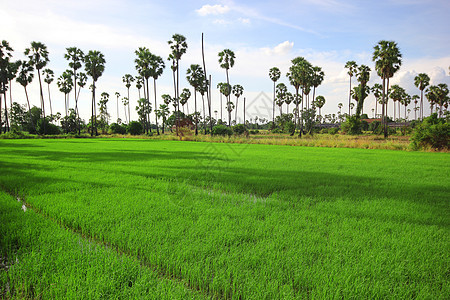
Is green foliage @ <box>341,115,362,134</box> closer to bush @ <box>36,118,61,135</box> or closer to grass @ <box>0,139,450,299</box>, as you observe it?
grass @ <box>0,139,450,299</box>

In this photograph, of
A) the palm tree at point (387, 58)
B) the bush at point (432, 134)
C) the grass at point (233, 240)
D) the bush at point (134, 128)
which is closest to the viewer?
the grass at point (233, 240)

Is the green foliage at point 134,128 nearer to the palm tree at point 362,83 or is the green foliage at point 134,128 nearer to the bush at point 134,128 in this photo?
the bush at point 134,128

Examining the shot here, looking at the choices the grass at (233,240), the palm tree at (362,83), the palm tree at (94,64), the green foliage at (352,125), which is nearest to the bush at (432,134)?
the grass at (233,240)

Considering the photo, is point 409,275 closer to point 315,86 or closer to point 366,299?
point 366,299

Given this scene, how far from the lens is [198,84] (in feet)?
180

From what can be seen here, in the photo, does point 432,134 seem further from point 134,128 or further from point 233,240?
point 134,128

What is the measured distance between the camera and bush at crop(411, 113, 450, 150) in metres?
19.1

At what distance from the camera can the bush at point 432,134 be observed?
62.7ft

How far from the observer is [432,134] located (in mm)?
19734

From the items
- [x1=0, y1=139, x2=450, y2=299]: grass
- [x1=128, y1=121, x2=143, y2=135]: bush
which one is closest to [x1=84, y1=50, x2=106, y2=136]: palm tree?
[x1=128, y1=121, x2=143, y2=135]: bush

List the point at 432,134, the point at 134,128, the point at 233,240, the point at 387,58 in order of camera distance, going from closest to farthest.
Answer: the point at 233,240 < the point at 432,134 < the point at 387,58 < the point at 134,128

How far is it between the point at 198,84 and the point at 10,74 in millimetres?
41556

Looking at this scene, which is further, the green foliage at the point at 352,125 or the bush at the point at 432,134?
the green foliage at the point at 352,125

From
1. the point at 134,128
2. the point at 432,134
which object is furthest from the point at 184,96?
the point at 432,134
